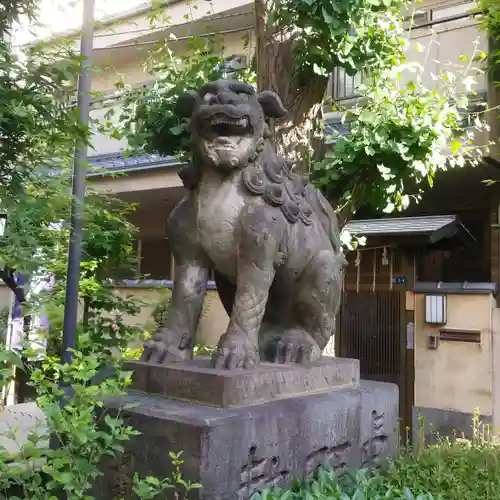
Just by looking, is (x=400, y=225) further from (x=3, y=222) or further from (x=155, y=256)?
(x=155, y=256)

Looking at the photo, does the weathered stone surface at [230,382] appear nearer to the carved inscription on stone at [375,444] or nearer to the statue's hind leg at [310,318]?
the statue's hind leg at [310,318]

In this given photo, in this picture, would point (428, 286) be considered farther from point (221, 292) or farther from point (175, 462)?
point (175, 462)

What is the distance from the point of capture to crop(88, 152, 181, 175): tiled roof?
28.9 feet

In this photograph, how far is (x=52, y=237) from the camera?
18.9 feet

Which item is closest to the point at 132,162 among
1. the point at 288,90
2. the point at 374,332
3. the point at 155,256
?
the point at 155,256

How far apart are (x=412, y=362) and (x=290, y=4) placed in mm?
5050

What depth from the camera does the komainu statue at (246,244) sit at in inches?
113

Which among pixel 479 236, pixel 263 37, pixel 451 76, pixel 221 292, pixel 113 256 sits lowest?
pixel 221 292

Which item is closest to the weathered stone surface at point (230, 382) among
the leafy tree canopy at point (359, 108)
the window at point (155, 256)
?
the leafy tree canopy at point (359, 108)

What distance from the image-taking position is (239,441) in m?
2.43

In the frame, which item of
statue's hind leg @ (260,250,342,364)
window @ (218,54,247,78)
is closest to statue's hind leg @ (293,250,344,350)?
statue's hind leg @ (260,250,342,364)

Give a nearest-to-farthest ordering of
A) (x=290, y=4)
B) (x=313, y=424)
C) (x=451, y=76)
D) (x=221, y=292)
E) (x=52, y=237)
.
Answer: (x=313, y=424) < (x=221, y=292) < (x=290, y=4) < (x=451, y=76) < (x=52, y=237)

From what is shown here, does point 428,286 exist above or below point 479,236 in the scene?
below

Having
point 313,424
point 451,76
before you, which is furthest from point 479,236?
point 313,424
